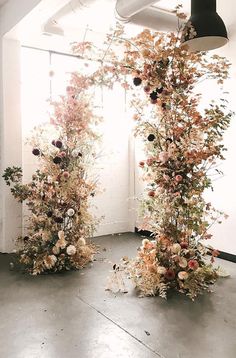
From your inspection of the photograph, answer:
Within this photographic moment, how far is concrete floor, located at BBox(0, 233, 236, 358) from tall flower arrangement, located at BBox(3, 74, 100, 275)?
33 centimetres

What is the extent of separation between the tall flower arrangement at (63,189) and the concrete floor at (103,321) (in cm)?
33

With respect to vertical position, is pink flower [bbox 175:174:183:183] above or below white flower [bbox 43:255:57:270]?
above

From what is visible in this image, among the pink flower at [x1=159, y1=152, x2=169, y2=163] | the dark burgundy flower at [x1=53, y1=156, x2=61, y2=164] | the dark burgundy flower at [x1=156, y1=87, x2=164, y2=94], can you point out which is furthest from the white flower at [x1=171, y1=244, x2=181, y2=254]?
the dark burgundy flower at [x1=53, y1=156, x2=61, y2=164]

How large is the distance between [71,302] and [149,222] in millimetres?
1101

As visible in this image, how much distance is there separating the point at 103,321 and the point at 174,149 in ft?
5.40

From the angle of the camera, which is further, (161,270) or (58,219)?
(58,219)

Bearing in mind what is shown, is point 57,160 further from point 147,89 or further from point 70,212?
point 147,89

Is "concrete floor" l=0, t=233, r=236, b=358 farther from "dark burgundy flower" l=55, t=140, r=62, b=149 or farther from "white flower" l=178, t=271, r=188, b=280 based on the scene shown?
"dark burgundy flower" l=55, t=140, r=62, b=149

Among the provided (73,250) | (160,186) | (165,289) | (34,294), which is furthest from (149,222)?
(34,294)

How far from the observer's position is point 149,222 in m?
3.49

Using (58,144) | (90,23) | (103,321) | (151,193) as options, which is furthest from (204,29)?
(103,321)

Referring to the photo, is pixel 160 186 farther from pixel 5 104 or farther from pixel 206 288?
pixel 5 104

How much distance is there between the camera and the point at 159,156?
3.28 metres

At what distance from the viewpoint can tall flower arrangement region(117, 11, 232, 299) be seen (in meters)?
3.17
